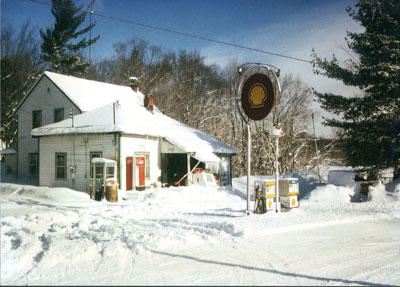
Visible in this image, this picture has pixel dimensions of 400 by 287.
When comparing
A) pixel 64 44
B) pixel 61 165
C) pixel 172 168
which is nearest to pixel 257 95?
pixel 172 168

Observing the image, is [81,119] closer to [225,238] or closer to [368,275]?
[225,238]

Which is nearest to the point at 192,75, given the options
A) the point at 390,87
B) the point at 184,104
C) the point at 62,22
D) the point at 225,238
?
the point at 184,104

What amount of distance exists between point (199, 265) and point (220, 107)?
37.2m

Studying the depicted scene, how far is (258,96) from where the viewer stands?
1277 cm

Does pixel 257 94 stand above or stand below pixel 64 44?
below

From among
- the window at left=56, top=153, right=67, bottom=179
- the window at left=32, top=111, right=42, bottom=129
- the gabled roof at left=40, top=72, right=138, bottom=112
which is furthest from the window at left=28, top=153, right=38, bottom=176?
the window at left=56, top=153, right=67, bottom=179

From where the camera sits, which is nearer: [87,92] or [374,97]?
[374,97]

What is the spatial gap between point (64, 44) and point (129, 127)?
29.5 meters

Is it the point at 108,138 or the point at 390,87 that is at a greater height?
the point at 390,87

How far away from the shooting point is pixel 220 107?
4309cm

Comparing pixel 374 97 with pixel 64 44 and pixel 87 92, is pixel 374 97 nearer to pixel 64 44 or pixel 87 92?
pixel 87 92

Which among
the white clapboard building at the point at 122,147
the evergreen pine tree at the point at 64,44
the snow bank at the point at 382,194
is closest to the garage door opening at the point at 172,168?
the white clapboard building at the point at 122,147

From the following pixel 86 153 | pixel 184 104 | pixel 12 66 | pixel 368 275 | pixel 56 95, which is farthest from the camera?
pixel 184 104

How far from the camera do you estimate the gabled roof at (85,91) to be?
26.2 meters
